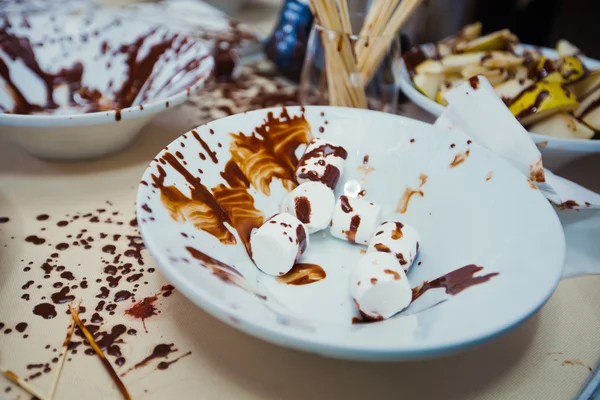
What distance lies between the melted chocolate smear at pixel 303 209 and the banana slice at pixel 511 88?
44 cm

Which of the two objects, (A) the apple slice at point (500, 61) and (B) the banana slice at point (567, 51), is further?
(B) the banana slice at point (567, 51)

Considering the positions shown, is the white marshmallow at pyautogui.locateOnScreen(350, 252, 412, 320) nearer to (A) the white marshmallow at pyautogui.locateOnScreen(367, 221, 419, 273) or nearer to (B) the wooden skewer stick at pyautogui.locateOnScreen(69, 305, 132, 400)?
(A) the white marshmallow at pyautogui.locateOnScreen(367, 221, 419, 273)

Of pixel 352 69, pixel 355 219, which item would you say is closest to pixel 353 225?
pixel 355 219

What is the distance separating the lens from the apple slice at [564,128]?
2.64ft

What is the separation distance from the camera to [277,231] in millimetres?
583

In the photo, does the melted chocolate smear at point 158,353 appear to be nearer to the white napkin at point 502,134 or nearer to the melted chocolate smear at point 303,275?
the melted chocolate smear at point 303,275

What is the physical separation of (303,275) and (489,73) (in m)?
0.58

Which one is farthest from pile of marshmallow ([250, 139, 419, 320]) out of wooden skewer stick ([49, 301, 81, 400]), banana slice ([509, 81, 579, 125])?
banana slice ([509, 81, 579, 125])

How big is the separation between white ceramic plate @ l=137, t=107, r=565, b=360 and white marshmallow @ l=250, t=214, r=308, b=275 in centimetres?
2

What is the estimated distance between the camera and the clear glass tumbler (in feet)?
2.69

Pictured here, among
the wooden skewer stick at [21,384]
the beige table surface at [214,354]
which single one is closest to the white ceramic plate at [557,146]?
the beige table surface at [214,354]

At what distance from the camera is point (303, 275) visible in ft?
2.01

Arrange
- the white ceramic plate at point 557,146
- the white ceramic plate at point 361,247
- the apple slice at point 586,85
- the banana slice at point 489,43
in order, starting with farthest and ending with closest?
the banana slice at point 489,43
the apple slice at point 586,85
the white ceramic plate at point 557,146
the white ceramic plate at point 361,247

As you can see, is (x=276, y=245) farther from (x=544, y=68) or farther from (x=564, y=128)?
(x=544, y=68)
